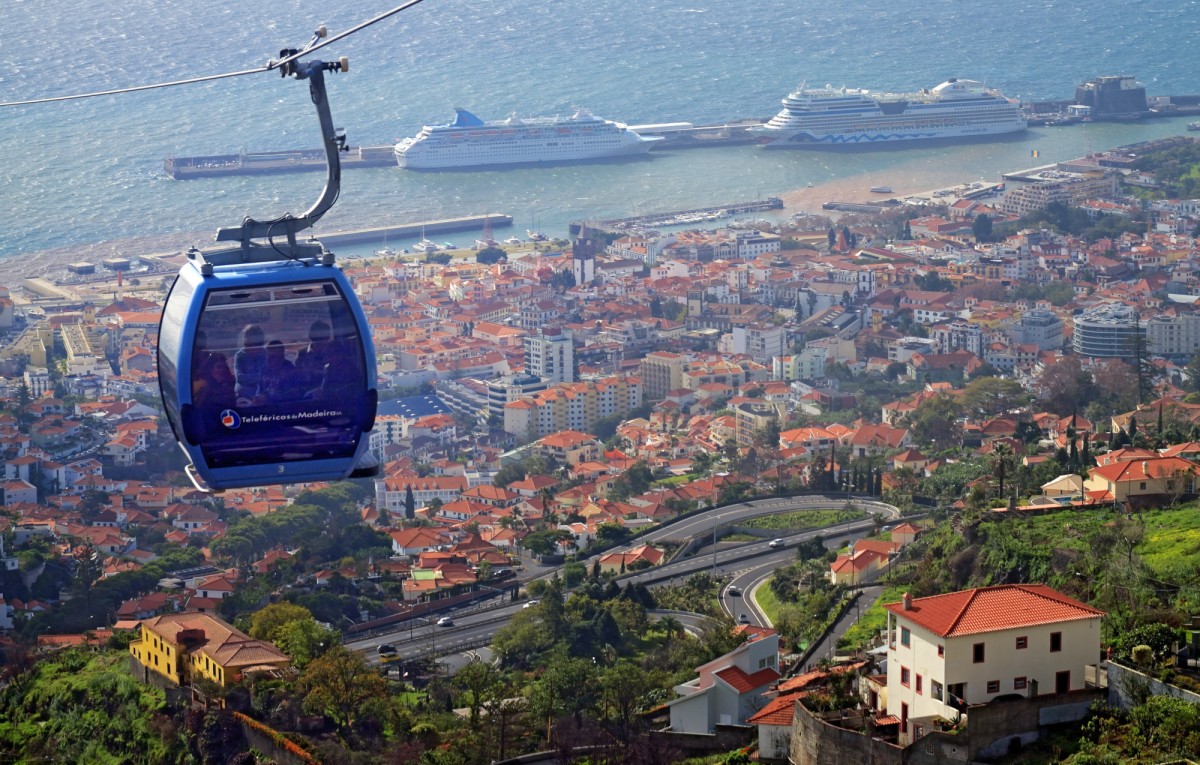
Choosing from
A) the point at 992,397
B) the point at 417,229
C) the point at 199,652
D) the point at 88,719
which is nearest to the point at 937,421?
the point at 992,397

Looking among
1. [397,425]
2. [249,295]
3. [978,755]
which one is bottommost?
[397,425]

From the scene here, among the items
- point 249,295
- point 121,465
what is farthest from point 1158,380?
point 249,295

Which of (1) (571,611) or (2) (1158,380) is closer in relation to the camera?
(1) (571,611)

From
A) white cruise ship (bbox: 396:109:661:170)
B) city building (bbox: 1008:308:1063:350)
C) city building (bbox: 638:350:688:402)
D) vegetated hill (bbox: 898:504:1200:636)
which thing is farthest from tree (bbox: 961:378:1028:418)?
white cruise ship (bbox: 396:109:661:170)

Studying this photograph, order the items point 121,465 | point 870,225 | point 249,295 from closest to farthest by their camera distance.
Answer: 1. point 249,295
2. point 121,465
3. point 870,225

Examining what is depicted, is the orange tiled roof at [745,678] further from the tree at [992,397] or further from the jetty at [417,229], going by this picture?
the jetty at [417,229]

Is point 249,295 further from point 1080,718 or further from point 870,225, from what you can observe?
point 870,225

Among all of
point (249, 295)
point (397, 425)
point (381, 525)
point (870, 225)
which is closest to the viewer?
point (249, 295)
